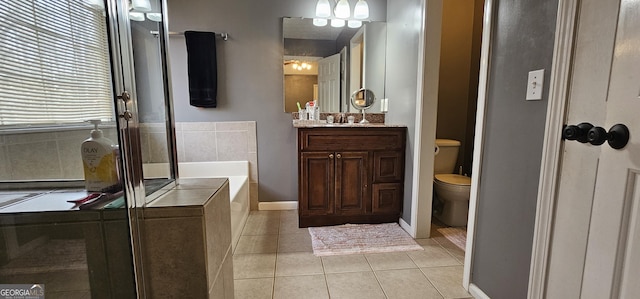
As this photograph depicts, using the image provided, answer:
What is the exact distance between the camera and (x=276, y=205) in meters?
2.71

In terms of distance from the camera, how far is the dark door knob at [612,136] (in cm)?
74

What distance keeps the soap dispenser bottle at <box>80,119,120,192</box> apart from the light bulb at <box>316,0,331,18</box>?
83.5 inches

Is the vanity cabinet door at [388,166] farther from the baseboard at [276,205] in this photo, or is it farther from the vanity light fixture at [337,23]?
the vanity light fixture at [337,23]

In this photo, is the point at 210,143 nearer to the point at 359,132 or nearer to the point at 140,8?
the point at 359,132

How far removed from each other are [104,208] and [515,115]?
1.43 meters

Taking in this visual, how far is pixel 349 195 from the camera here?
221cm

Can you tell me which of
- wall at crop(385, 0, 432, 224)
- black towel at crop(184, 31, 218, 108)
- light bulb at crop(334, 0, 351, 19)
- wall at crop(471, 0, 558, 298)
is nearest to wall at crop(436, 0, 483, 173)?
wall at crop(385, 0, 432, 224)

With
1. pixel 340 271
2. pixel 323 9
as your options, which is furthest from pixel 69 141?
pixel 323 9

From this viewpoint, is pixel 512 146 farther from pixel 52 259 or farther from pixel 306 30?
pixel 306 30

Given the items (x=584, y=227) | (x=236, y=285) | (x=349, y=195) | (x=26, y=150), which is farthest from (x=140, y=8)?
(x=349, y=195)

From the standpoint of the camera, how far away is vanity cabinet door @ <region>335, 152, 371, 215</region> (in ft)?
7.09

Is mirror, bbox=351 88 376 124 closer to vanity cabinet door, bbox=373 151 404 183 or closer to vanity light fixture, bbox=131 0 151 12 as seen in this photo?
vanity cabinet door, bbox=373 151 404 183

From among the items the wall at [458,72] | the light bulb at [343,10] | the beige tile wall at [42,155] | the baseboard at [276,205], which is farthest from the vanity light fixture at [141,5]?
the wall at [458,72]

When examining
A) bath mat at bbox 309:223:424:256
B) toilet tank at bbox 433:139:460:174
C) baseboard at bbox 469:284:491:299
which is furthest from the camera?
toilet tank at bbox 433:139:460:174
